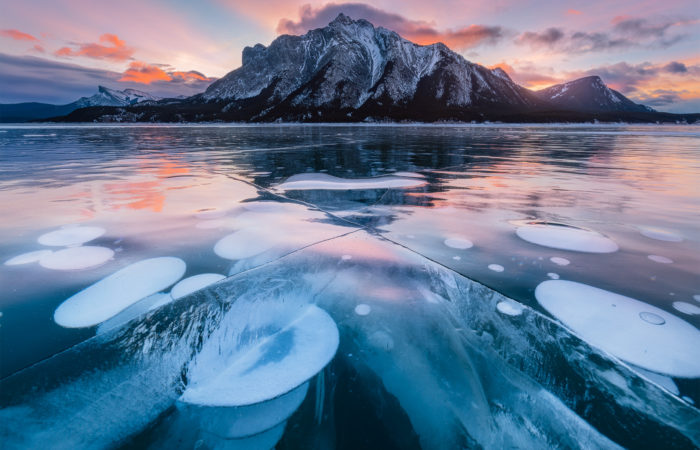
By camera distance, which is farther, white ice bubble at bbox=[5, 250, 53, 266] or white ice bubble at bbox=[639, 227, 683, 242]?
white ice bubble at bbox=[639, 227, 683, 242]

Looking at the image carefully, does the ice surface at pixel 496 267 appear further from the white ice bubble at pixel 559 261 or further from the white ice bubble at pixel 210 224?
the white ice bubble at pixel 210 224

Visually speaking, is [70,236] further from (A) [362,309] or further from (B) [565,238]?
(B) [565,238]

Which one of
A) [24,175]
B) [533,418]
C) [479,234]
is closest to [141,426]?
[533,418]

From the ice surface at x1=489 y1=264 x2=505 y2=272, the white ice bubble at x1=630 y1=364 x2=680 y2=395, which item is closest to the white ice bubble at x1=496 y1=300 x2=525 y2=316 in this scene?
the ice surface at x1=489 y1=264 x2=505 y2=272

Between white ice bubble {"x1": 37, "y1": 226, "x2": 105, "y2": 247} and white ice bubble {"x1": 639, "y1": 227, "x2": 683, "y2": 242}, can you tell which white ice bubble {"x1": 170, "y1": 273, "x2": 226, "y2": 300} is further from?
white ice bubble {"x1": 639, "y1": 227, "x2": 683, "y2": 242}

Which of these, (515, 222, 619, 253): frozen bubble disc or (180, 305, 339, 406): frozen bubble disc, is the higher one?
(515, 222, 619, 253): frozen bubble disc

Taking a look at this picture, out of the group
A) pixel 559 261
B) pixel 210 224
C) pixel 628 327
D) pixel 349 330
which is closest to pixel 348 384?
pixel 349 330

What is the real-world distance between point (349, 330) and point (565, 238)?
3.31 metres

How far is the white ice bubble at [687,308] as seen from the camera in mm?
2445

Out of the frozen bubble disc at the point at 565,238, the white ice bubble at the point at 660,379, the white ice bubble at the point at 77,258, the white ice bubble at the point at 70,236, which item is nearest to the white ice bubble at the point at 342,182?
the frozen bubble disc at the point at 565,238

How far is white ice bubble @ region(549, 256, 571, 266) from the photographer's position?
328 centimetres

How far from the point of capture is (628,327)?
87.8 inches

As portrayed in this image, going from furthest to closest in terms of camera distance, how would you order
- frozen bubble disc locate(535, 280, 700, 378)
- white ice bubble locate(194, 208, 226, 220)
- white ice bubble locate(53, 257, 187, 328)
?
white ice bubble locate(194, 208, 226, 220)
white ice bubble locate(53, 257, 187, 328)
frozen bubble disc locate(535, 280, 700, 378)

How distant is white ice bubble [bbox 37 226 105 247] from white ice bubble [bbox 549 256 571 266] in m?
5.57
